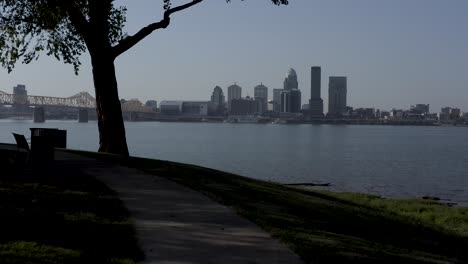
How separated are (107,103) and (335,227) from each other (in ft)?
32.9

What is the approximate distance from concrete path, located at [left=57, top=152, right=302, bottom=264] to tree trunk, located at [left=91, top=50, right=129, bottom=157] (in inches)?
246

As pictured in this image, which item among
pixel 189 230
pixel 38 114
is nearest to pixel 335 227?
pixel 189 230

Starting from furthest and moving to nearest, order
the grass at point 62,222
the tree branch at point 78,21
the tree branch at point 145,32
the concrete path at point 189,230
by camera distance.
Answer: the tree branch at point 145,32 < the tree branch at point 78,21 < the concrete path at point 189,230 < the grass at point 62,222

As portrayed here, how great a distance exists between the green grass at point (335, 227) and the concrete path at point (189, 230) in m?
0.35

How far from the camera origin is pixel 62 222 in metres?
8.34

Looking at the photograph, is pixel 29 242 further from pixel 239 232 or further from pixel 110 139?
pixel 110 139

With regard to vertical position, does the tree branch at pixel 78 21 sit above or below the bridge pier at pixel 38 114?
above

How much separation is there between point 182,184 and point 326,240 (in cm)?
497

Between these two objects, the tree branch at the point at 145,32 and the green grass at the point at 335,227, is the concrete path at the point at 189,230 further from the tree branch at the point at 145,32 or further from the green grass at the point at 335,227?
the tree branch at the point at 145,32

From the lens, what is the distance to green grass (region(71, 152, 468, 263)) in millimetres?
8062

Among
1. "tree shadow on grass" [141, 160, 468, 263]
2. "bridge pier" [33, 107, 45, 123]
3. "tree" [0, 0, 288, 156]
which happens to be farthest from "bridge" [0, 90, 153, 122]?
"tree shadow on grass" [141, 160, 468, 263]

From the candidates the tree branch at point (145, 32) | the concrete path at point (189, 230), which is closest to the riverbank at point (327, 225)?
the concrete path at point (189, 230)

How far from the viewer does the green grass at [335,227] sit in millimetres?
8062

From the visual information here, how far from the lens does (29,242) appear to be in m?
7.26
